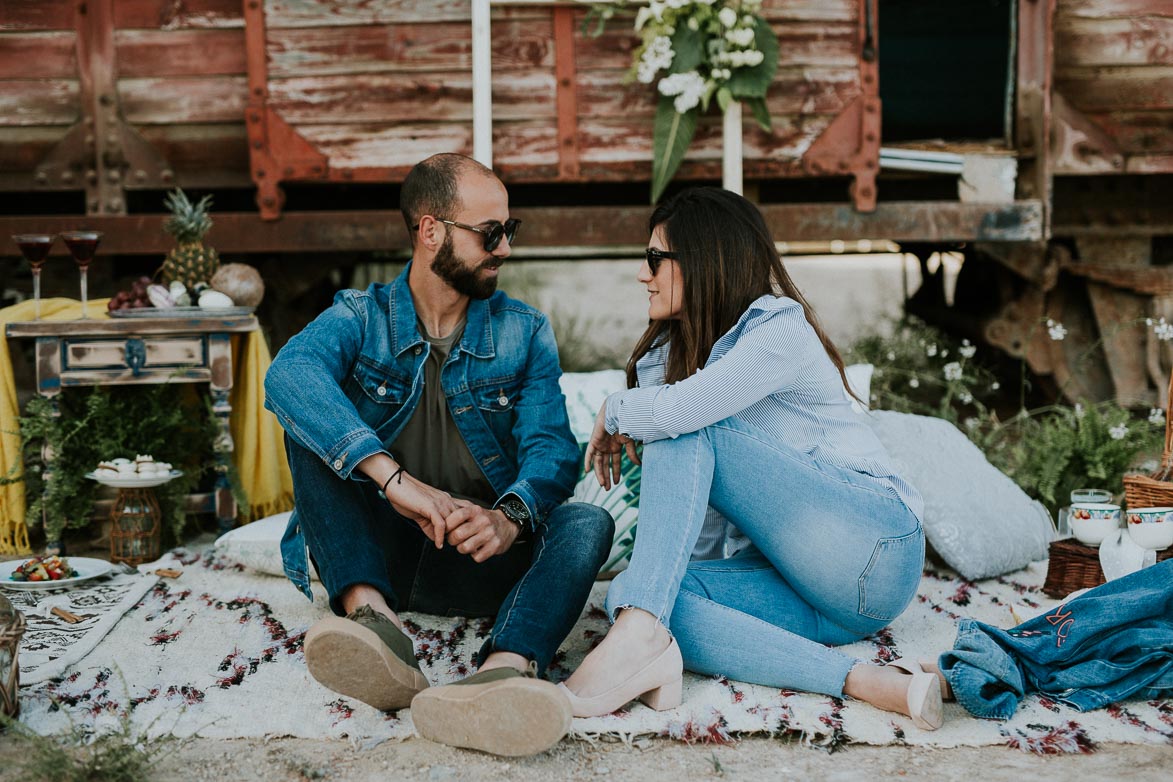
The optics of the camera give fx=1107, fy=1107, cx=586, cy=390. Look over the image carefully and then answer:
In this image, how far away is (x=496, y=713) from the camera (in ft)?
7.56

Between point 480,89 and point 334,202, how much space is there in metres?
2.19

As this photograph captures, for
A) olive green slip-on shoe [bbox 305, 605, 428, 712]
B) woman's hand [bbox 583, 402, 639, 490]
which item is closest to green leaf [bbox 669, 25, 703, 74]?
woman's hand [bbox 583, 402, 639, 490]

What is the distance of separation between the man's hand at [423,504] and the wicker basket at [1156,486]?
2.16 m

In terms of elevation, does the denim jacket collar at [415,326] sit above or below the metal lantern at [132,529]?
above

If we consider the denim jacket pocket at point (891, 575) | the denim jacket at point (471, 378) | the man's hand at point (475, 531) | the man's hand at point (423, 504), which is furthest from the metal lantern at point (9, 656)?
the denim jacket pocket at point (891, 575)

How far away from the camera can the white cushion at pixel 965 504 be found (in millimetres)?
3918

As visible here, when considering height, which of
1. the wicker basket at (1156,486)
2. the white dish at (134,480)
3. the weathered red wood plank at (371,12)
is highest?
the weathered red wood plank at (371,12)

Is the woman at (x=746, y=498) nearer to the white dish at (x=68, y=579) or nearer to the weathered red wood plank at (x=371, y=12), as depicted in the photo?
the white dish at (x=68, y=579)

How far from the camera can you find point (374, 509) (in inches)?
125

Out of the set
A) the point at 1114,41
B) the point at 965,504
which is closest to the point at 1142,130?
the point at 1114,41

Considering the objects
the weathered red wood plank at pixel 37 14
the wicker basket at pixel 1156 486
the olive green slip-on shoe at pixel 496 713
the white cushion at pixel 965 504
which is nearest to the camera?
the olive green slip-on shoe at pixel 496 713

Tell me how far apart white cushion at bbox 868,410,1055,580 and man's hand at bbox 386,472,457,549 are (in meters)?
1.75

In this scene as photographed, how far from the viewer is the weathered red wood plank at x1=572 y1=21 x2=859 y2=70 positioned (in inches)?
224

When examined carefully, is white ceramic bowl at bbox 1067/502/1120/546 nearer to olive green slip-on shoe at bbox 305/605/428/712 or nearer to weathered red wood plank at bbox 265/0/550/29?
olive green slip-on shoe at bbox 305/605/428/712
